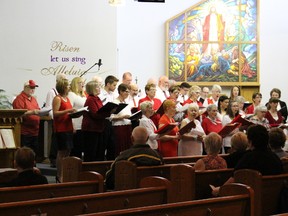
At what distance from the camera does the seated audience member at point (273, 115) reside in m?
9.35

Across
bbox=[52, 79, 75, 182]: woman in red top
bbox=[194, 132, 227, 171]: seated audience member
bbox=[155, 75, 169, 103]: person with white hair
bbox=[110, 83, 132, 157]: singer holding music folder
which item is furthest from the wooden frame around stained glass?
bbox=[194, 132, 227, 171]: seated audience member

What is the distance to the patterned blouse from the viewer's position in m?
5.70

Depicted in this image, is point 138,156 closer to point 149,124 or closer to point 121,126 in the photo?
point 149,124

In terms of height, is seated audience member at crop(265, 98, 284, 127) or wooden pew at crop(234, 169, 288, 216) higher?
seated audience member at crop(265, 98, 284, 127)

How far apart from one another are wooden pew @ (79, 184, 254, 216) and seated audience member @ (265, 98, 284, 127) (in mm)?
5191

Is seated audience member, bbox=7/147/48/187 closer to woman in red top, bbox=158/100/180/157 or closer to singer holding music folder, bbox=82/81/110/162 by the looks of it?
singer holding music folder, bbox=82/81/110/162

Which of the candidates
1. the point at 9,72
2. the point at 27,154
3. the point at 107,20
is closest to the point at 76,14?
the point at 107,20

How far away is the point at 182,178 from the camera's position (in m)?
5.21

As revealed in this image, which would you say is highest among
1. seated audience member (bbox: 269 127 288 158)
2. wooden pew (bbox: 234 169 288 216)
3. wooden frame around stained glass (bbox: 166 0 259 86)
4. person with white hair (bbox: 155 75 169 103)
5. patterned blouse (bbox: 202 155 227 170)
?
wooden frame around stained glass (bbox: 166 0 259 86)

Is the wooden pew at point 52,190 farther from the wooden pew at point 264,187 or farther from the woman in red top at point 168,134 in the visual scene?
the woman in red top at point 168,134

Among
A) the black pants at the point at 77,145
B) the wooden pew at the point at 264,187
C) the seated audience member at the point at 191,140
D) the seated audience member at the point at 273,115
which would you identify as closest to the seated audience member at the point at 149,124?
the seated audience member at the point at 191,140

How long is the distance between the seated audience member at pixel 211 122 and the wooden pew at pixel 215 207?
4.44m

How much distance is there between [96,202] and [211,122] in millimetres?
4845

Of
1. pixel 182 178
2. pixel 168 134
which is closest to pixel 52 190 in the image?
pixel 182 178
